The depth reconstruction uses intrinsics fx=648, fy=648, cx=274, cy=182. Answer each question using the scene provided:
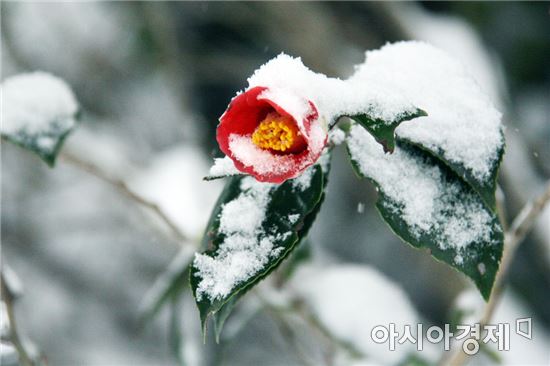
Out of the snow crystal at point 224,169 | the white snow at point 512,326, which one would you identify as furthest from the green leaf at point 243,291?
the white snow at point 512,326

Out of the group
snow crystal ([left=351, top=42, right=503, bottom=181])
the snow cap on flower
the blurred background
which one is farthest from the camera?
the blurred background

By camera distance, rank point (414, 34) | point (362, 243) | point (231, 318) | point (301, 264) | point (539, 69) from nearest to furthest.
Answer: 1. point (301, 264)
2. point (231, 318)
3. point (414, 34)
4. point (539, 69)
5. point (362, 243)

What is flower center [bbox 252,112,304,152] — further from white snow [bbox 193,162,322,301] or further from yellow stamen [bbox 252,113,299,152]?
white snow [bbox 193,162,322,301]

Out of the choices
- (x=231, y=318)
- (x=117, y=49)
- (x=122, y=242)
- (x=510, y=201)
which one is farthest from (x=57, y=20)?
(x=510, y=201)

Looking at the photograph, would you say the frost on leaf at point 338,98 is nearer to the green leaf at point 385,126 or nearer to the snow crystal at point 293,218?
the green leaf at point 385,126

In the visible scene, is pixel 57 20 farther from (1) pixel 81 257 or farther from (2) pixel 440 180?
(2) pixel 440 180

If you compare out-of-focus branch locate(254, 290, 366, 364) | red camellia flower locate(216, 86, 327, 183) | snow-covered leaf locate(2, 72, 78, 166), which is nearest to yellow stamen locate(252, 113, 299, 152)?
red camellia flower locate(216, 86, 327, 183)

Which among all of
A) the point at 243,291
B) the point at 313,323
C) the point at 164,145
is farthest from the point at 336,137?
the point at 164,145
